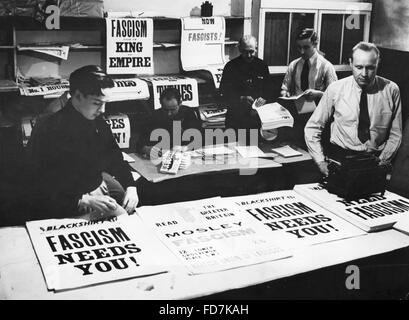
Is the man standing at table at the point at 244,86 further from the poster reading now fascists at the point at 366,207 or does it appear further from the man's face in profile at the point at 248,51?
the poster reading now fascists at the point at 366,207

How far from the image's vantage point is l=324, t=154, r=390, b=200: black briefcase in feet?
6.12

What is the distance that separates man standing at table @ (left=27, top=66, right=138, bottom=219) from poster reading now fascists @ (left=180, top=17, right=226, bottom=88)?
2.17 ft

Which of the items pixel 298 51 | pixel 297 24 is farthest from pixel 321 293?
pixel 297 24

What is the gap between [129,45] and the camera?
2.54m

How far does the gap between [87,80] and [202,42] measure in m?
0.92

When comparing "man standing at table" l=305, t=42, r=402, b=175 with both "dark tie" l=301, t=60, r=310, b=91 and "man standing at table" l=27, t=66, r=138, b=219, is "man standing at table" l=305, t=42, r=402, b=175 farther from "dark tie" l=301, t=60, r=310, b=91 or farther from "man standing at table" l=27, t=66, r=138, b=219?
"man standing at table" l=27, t=66, r=138, b=219

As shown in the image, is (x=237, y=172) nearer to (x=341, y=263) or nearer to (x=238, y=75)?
(x=238, y=75)

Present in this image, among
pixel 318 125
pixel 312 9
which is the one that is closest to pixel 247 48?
pixel 312 9

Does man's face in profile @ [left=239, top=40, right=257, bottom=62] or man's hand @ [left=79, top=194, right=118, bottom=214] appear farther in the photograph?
man's face in profile @ [left=239, top=40, right=257, bottom=62]

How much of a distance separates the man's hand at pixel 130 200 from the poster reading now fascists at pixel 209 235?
15cm

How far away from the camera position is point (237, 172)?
8.11 ft

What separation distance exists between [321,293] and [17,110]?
1.34 meters

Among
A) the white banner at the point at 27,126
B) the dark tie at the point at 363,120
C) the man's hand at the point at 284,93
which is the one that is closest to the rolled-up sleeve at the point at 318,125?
the dark tie at the point at 363,120

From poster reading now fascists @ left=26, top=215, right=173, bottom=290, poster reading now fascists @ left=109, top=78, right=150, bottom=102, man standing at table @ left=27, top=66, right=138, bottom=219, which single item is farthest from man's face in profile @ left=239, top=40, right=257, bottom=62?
poster reading now fascists @ left=26, top=215, right=173, bottom=290
